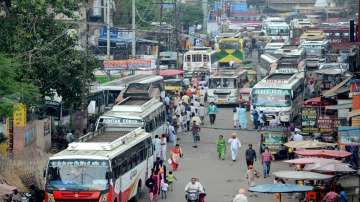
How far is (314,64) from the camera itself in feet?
223

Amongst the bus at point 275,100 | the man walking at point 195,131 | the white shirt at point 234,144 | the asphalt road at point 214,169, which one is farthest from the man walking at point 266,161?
the bus at point 275,100

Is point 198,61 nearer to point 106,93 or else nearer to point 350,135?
point 106,93

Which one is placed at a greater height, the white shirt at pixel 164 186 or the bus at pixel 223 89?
the white shirt at pixel 164 186

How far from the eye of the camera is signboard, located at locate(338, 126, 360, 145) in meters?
30.3

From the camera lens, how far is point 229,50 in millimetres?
81250

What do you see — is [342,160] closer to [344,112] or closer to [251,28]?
[344,112]

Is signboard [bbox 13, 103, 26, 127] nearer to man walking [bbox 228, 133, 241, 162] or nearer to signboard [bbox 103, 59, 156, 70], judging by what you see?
man walking [bbox 228, 133, 241, 162]

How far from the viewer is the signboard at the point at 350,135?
30344 millimetres

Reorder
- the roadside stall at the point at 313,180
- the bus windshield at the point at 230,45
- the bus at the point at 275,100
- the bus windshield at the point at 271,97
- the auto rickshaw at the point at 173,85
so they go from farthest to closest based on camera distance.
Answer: the bus windshield at the point at 230,45, the auto rickshaw at the point at 173,85, the bus windshield at the point at 271,97, the bus at the point at 275,100, the roadside stall at the point at 313,180

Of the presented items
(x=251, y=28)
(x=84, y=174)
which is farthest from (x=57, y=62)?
(x=251, y=28)

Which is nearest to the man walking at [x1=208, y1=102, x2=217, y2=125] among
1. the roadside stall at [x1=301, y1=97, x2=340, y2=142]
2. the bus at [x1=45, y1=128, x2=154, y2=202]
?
the roadside stall at [x1=301, y1=97, x2=340, y2=142]

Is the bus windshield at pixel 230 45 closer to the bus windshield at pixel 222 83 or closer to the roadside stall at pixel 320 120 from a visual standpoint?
the bus windshield at pixel 222 83

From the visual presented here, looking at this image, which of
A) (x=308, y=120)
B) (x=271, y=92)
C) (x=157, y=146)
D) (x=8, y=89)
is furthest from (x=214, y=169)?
(x=271, y=92)

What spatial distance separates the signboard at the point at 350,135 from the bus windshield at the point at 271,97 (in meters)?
17.5
